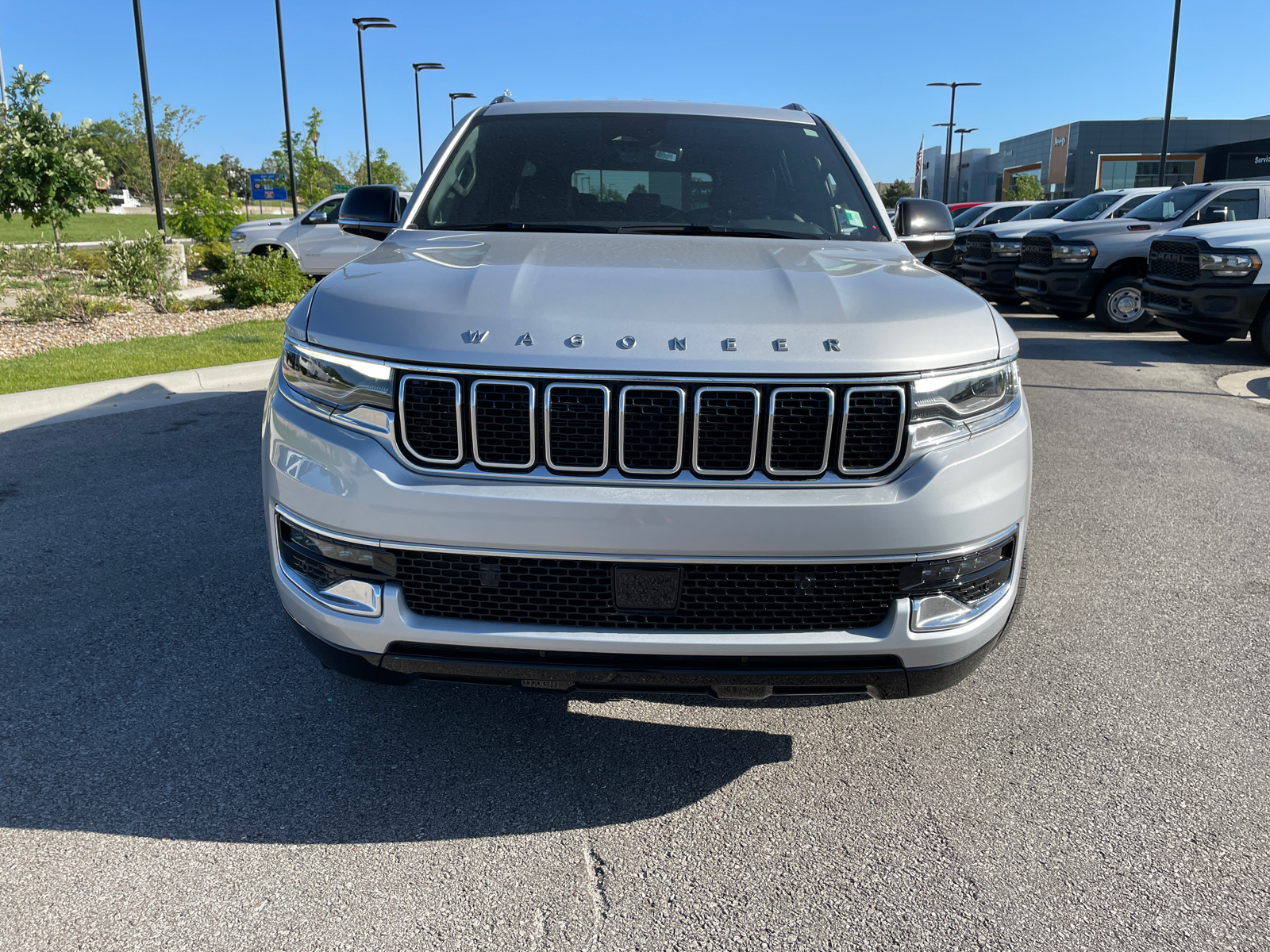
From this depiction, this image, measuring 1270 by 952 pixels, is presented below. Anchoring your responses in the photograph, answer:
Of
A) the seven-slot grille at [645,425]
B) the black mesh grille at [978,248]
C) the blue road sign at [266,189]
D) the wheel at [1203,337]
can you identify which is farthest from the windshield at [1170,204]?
the blue road sign at [266,189]

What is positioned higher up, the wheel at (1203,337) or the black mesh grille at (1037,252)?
the black mesh grille at (1037,252)

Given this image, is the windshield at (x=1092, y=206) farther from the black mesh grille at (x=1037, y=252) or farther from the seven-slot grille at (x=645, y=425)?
the seven-slot grille at (x=645, y=425)

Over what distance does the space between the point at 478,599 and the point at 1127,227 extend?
14148 mm

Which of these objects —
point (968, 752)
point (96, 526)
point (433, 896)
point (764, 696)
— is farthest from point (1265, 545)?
point (96, 526)

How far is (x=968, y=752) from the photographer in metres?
3.08

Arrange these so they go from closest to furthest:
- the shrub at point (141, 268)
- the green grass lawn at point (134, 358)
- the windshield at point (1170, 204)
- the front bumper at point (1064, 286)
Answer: the green grass lawn at point (134, 358), the windshield at point (1170, 204), the shrub at point (141, 268), the front bumper at point (1064, 286)

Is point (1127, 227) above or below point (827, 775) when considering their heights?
above

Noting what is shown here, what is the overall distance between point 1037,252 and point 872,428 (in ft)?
46.1

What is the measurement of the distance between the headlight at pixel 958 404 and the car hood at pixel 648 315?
0.16 ft

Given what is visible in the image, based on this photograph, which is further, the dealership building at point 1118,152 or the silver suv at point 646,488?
the dealership building at point 1118,152

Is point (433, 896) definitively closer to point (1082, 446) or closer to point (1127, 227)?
point (1082, 446)

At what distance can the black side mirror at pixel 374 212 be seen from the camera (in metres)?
4.20

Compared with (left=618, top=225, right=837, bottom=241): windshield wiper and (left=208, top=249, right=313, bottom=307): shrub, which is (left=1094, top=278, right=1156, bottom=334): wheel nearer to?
(left=208, top=249, right=313, bottom=307): shrub

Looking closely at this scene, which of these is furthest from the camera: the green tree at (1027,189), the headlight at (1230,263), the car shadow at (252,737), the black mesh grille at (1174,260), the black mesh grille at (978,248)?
the green tree at (1027,189)
